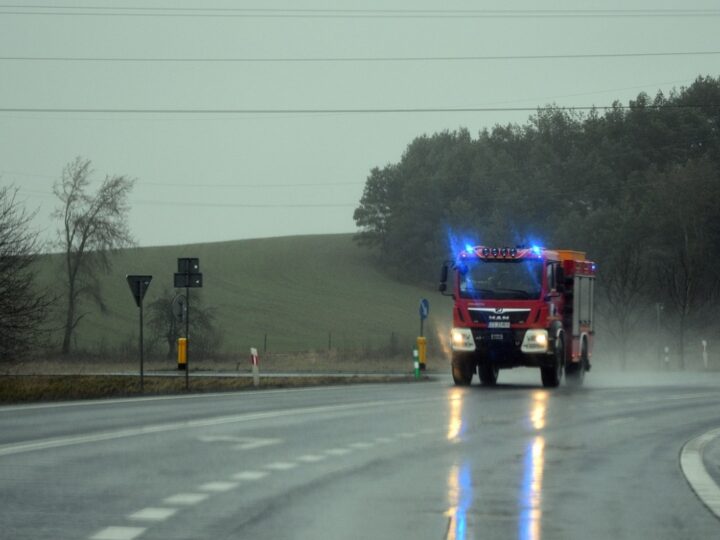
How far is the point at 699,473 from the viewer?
14.5 metres

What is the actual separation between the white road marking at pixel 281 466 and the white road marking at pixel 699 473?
12.1 feet

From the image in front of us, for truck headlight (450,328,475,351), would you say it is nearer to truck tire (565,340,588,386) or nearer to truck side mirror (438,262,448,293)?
truck side mirror (438,262,448,293)

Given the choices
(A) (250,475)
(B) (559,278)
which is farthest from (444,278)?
(A) (250,475)

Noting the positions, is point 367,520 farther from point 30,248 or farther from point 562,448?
point 30,248

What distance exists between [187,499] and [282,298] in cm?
8801

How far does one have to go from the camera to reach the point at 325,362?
61062mm

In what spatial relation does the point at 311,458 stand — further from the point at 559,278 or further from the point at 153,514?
the point at 559,278

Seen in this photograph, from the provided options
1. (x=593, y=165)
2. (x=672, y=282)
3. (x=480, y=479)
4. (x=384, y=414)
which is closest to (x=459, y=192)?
(x=593, y=165)

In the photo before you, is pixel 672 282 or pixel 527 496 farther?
pixel 672 282

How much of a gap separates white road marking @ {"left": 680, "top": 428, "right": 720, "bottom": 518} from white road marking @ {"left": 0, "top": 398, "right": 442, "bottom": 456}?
626 centimetres

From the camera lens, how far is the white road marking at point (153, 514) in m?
10.6

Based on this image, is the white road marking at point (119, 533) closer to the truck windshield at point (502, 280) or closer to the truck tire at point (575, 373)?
the truck windshield at point (502, 280)

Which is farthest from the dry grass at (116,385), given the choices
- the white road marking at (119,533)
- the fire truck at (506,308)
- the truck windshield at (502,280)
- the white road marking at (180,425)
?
the white road marking at (119,533)

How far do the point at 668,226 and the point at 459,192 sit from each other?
2516 cm
